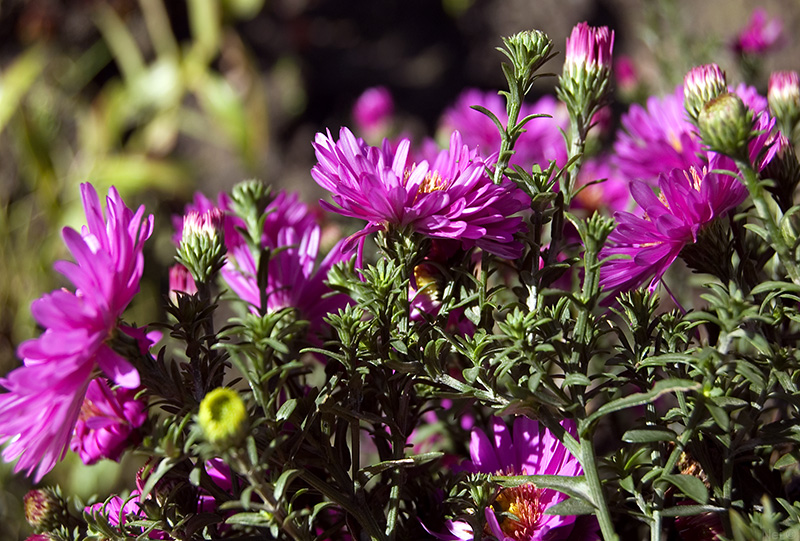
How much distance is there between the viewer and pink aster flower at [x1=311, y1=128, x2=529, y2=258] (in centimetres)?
39

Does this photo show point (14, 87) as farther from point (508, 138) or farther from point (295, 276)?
point (508, 138)

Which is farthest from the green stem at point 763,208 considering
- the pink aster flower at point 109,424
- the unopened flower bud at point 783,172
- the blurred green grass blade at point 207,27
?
the blurred green grass blade at point 207,27

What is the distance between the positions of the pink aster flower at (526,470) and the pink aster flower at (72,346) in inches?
9.3

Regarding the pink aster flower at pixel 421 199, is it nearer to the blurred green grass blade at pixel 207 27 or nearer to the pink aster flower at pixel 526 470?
the pink aster flower at pixel 526 470

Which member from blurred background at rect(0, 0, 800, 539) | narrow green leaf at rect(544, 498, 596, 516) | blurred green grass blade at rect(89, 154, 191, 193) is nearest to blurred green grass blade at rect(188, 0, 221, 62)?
blurred background at rect(0, 0, 800, 539)

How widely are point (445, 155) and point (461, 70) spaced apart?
59.6 inches

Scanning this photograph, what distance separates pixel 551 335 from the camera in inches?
15.6

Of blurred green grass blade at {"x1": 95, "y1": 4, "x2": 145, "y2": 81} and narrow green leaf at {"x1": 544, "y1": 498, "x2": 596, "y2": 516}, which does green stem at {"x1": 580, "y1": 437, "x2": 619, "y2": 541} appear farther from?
blurred green grass blade at {"x1": 95, "y1": 4, "x2": 145, "y2": 81}

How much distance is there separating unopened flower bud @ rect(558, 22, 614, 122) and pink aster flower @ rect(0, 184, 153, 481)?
0.98 feet

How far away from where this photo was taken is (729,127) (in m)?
0.36

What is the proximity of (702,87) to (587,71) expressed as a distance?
0.30 ft

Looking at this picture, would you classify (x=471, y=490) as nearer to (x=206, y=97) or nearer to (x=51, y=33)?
(x=206, y=97)

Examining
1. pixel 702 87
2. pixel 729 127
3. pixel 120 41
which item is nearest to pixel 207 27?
pixel 120 41

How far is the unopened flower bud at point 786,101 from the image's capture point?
58cm
